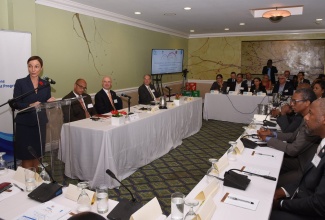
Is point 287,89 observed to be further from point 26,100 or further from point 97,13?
point 26,100

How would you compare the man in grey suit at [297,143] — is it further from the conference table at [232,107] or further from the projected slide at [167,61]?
the projected slide at [167,61]

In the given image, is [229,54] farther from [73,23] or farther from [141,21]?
[73,23]

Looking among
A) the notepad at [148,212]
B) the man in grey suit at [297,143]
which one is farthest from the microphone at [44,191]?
the man in grey suit at [297,143]

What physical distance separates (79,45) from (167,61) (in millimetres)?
3644

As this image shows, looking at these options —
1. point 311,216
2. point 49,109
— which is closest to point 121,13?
point 49,109

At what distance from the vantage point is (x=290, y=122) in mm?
3375

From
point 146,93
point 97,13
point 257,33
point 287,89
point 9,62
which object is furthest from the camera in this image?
point 257,33

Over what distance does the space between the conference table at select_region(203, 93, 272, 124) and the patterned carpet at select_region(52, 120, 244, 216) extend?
1176 mm

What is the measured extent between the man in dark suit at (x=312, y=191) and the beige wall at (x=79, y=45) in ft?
12.5

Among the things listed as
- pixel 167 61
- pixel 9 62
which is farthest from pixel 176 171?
pixel 167 61

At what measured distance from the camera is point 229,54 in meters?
9.43

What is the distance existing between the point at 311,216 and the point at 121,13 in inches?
202

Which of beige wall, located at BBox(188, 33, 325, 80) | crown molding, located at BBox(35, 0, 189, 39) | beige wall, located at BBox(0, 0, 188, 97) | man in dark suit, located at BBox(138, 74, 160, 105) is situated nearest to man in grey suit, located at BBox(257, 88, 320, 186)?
man in dark suit, located at BBox(138, 74, 160, 105)

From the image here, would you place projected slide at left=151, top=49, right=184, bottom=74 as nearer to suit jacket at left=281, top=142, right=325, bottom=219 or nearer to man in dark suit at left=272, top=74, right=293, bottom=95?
man in dark suit at left=272, top=74, right=293, bottom=95
